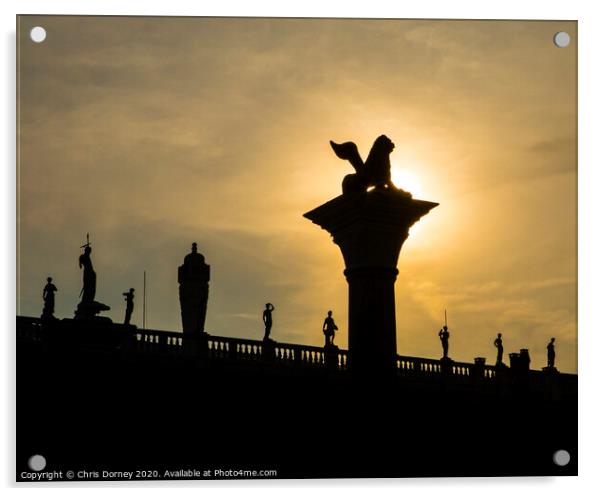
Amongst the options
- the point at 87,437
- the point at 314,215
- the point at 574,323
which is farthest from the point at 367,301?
the point at 87,437

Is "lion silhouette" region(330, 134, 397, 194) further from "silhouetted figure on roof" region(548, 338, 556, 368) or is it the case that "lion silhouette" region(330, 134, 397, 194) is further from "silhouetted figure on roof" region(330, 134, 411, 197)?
"silhouetted figure on roof" region(548, 338, 556, 368)

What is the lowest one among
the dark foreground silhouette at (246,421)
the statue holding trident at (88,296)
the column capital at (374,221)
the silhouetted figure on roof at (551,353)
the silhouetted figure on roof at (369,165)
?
the dark foreground silhouette at (246,421)

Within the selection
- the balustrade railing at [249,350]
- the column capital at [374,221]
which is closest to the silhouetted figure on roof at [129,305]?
the balustrade railing at [249,350]

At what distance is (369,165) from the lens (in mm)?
12320

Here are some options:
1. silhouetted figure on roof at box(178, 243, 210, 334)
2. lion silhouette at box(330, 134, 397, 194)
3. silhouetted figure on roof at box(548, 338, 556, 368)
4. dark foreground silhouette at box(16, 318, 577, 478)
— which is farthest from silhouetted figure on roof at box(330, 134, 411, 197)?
silhouetted figure on roof at box(178, 243, 210, 334)

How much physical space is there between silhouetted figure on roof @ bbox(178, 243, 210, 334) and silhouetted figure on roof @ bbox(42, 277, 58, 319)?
3.29 metres

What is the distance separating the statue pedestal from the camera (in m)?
12.3

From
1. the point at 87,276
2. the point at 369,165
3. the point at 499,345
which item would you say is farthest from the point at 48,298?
the point at 499,345

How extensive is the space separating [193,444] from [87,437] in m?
1.00

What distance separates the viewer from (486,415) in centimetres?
1414

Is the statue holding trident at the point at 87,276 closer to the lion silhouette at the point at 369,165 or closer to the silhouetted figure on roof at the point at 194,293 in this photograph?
the silhouetted figure on roof at the point at 194,293

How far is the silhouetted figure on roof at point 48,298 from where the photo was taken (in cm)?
1293

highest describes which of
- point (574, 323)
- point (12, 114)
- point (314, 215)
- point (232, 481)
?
point (12, 114)

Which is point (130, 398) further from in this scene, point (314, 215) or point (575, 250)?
point (575, 250)
